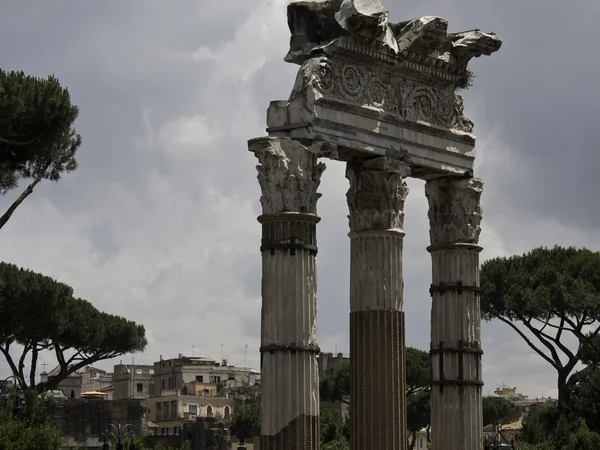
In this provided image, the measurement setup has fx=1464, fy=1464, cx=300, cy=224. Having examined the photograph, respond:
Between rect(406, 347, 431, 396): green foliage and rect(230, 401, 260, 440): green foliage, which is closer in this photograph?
rect(406, 347, 431, 396): green foliage

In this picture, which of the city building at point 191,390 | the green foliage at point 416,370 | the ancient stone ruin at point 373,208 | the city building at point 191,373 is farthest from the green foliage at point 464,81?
the city building at point 191,373

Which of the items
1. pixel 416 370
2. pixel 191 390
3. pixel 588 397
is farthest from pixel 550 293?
pixel 191 390

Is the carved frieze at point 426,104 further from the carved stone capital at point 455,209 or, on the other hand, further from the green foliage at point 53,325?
the green foliage at point 53,325

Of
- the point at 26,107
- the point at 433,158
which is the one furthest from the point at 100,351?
the point at 433,158

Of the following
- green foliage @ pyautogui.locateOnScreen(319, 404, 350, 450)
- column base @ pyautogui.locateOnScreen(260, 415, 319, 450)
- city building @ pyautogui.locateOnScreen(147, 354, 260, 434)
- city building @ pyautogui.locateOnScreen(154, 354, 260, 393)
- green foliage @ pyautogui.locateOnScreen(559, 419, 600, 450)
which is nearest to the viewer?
column base @ pyautogui.locateOnScreen(260, 415, 319, 450)

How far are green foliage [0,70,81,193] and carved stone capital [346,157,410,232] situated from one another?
13.9 m

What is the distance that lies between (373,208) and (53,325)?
3418 cm

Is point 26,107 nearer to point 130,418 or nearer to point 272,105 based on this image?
point 272,105

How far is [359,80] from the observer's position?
22000mm

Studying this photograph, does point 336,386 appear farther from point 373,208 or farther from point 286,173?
point 286,173

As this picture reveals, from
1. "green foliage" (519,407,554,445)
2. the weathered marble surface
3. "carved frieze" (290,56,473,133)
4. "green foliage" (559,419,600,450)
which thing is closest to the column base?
the weathered marble surface

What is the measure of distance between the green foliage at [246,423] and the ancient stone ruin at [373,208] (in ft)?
186

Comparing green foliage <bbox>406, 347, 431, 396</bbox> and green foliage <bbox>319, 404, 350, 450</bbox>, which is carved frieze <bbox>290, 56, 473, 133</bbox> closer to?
green foliage <bbox>319, 404, 350, 450</bbox>

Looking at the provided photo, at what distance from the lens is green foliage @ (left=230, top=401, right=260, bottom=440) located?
80750 millimetres
